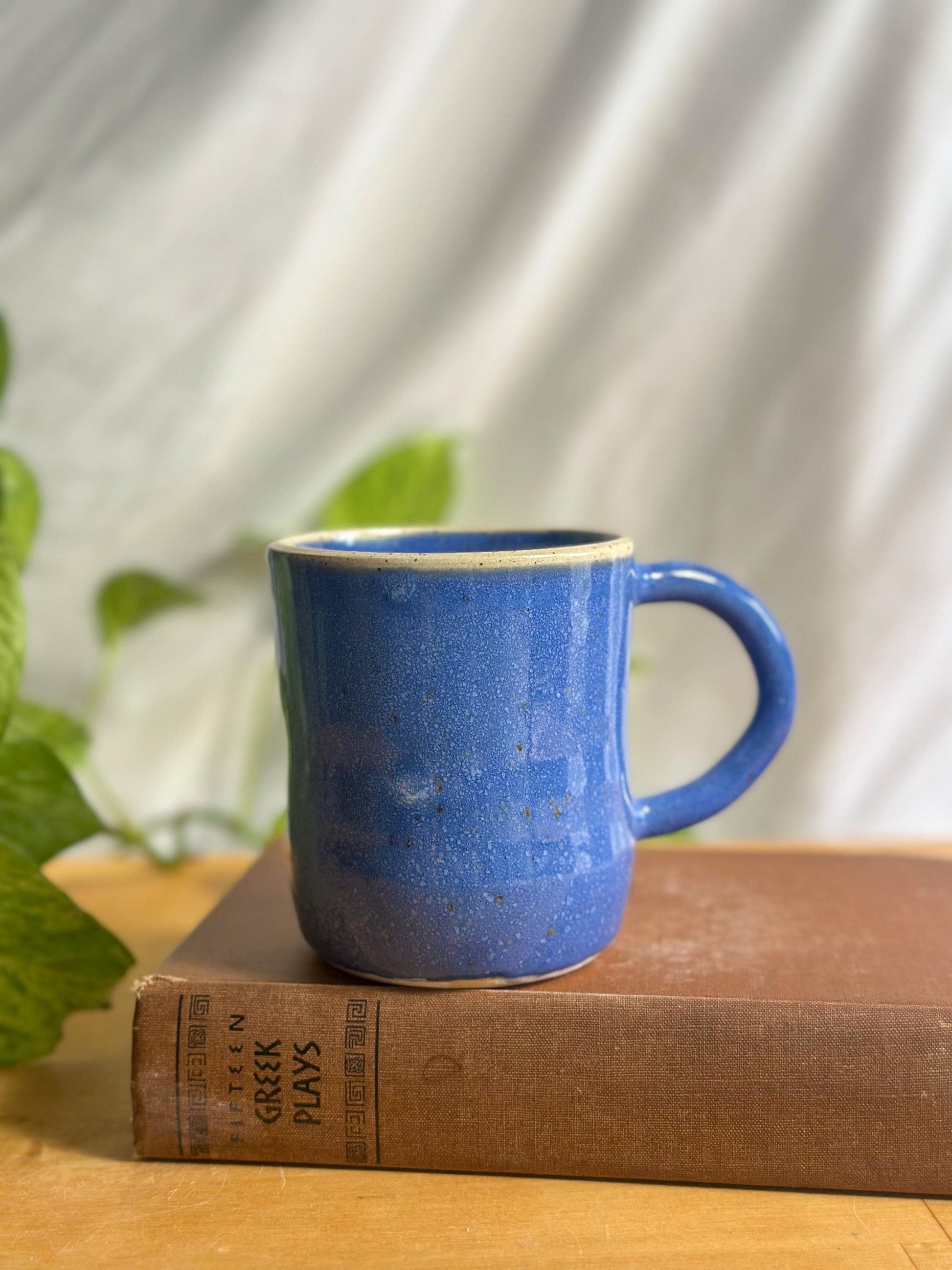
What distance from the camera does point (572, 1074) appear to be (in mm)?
425

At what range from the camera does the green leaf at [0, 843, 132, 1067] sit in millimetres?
485

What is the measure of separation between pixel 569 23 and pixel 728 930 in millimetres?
589

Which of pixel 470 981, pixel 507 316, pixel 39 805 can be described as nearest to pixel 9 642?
pixel 39 805

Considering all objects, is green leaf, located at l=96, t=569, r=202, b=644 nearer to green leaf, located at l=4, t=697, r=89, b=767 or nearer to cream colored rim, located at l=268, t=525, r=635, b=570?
green leaf, located at l=4, t=697, r=89, b=767

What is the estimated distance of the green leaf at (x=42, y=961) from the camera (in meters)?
0.49

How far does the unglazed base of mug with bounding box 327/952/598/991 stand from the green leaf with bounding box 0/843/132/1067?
0.41ft

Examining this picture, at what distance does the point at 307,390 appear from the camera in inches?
31.4

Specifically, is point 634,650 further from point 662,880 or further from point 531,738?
point 531,738

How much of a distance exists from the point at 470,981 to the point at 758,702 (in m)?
0.18

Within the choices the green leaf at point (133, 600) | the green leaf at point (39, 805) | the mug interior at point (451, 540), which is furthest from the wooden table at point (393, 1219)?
the green leaf at point (133, 600)

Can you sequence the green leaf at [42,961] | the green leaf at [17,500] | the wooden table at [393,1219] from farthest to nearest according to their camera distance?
the green leaf at [17,500]
the green leaf at [42,961]
the wooden table at [393,1219]

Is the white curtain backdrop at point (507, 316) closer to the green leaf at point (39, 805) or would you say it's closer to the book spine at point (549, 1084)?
the green leaf at point (39, 805)

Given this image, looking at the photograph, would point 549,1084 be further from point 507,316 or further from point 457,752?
point 507,316

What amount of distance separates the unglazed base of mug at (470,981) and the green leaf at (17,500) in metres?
0.40
